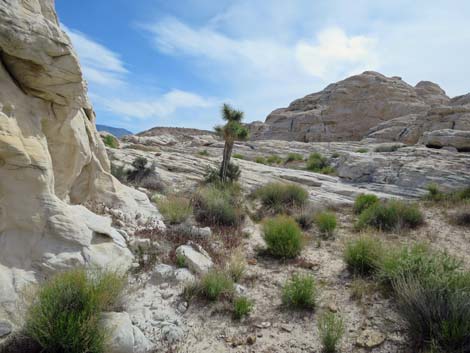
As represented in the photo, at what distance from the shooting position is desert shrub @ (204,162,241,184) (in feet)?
41.7

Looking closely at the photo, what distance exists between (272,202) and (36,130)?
308 inches

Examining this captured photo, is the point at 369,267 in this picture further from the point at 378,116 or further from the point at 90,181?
the point at 378,116

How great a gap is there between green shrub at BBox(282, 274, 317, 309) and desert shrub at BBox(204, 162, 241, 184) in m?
8.09

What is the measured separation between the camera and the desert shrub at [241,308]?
4090 millimetres

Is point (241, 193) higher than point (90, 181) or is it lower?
lower

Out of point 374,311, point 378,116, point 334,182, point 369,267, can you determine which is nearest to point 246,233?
point 369,267

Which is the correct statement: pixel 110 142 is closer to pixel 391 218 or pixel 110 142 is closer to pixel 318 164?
pixel 318 164

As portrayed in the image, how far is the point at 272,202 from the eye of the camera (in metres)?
10.6

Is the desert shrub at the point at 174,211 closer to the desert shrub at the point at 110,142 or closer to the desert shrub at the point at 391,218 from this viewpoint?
the desert shrub at the point at 391,218

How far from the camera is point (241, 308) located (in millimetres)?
4109

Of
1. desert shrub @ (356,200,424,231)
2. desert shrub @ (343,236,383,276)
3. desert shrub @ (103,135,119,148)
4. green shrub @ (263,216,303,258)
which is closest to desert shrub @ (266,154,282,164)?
desert shrub @ (103,135,119,148)

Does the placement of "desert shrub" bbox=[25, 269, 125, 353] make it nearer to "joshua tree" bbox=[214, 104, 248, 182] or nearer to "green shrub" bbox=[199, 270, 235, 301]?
"green shrub" bbox=[199, 270, 235, 301]

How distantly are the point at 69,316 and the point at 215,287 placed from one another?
2.04 m

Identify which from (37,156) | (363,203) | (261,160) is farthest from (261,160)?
(37,156)
